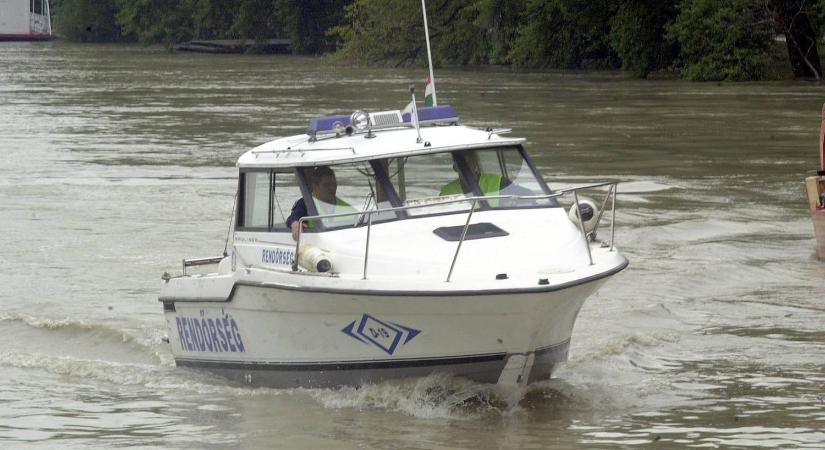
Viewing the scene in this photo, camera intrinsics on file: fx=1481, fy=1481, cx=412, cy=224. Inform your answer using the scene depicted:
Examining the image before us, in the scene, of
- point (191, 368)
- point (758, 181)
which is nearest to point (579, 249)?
point (191, 368)

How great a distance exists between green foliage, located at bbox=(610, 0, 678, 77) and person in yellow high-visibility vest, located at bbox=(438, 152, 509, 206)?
38.0 metres

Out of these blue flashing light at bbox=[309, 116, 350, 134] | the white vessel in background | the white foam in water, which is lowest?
the white vessel in background

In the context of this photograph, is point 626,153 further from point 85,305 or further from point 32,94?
point 32,94

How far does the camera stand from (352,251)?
404 inches

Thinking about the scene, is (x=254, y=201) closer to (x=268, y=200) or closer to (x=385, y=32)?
(x=268, y=200)

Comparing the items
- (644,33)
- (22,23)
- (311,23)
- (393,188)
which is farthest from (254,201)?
(22,23)

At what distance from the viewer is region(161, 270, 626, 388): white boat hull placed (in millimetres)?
9727

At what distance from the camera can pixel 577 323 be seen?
1397 centimetres

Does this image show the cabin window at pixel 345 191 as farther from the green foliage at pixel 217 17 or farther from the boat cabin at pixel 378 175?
the green foliage at pixel 217 17

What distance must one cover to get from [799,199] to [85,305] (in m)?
10.9

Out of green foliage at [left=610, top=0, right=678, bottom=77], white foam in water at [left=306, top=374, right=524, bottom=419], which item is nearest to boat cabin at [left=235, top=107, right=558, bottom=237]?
white foam in water at [left=306, top=374, right=524, bottom=419]

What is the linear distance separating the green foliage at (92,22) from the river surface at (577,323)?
72.9m

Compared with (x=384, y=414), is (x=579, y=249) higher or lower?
higher

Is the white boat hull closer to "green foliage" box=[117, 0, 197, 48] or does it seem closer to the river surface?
the river surface
